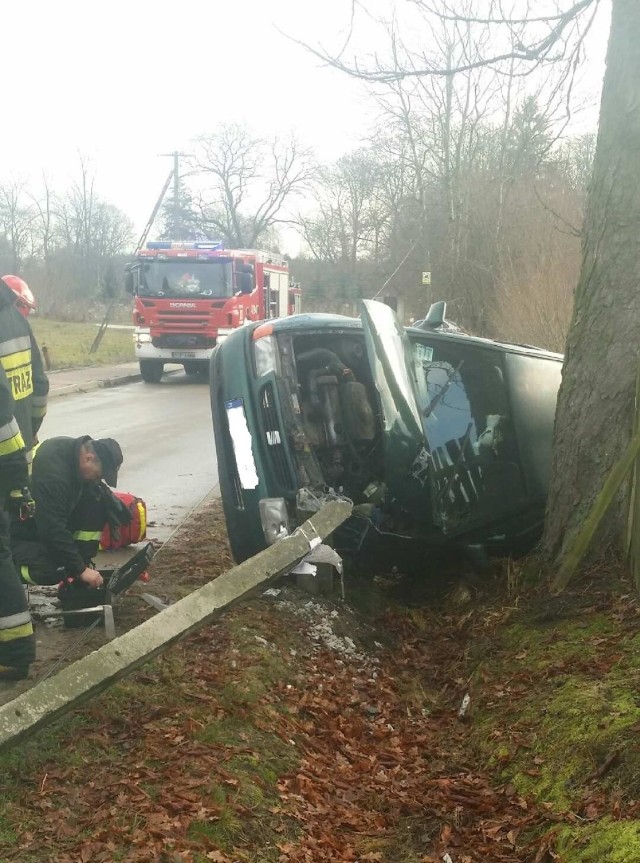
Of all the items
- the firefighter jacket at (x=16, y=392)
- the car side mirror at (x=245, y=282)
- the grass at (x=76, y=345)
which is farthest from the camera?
the grass at (x=76, y=345)

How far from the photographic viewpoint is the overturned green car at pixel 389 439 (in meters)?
5.66

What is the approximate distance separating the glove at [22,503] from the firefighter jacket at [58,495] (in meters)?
0.05

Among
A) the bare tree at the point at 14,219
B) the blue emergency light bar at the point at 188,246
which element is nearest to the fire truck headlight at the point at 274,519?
the blue emergency light bar at the point at 188,246

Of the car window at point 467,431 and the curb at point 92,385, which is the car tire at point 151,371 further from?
the car window at point 467,431

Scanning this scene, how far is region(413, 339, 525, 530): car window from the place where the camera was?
5.76 meters

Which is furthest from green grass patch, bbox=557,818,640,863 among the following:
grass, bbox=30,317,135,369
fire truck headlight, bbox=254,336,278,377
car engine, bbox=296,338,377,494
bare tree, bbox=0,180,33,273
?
bare tree, bbox=0,180,33,273

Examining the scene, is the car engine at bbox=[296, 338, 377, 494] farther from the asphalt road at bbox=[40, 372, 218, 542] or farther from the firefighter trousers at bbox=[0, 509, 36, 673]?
the firefighter trousers at bbox=[0, 509, 36, 673]

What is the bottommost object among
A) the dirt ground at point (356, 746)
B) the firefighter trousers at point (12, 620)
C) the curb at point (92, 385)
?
the curb at point (92, 385)

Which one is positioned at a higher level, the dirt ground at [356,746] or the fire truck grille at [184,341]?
the fire truck grille at [184,341]

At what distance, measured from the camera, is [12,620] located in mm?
4375

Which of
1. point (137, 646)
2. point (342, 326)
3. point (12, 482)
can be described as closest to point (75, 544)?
point (12, 482)

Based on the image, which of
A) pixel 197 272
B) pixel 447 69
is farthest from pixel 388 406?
pixel 197 272

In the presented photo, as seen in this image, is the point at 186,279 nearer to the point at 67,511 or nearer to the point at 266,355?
the point at 266,355

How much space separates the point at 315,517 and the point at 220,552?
6.06ft
